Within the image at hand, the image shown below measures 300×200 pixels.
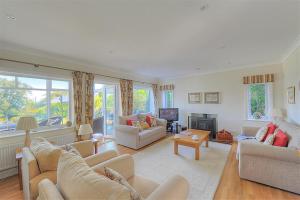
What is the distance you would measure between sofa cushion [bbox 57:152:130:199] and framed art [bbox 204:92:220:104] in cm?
528

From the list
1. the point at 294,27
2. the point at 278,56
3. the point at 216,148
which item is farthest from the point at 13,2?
the point at 278,56

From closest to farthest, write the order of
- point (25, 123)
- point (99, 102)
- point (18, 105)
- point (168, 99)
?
point (25, 123), point (18, 105), point (99, 102), point (168, 99)

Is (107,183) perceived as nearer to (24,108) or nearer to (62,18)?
(62,18)

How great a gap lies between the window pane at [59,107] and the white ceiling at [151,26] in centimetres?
108

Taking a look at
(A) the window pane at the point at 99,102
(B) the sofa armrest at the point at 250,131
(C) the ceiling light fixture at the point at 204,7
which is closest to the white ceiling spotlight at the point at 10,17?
(C) the ceiling light fixture at the point at 204,7

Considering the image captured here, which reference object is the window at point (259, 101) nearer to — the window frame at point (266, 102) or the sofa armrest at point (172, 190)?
the window frame at point (266, 102)

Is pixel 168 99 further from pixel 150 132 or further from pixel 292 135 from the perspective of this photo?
pixel 292 135

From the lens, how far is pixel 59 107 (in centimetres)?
371

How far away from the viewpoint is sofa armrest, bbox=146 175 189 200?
1057 mm

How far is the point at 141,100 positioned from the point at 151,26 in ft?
15.1

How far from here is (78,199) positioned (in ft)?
2.99

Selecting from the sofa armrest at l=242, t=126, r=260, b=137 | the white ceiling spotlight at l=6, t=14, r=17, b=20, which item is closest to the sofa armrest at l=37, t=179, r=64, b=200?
the white ceiling spotlight at l=6, t=14, r=17, b=20

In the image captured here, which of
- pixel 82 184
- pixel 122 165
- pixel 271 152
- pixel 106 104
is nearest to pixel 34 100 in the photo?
pixel 106 104

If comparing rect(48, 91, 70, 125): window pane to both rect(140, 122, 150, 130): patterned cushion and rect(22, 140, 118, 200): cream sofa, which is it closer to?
rect(22, 140, 118, 200): cream sofa
